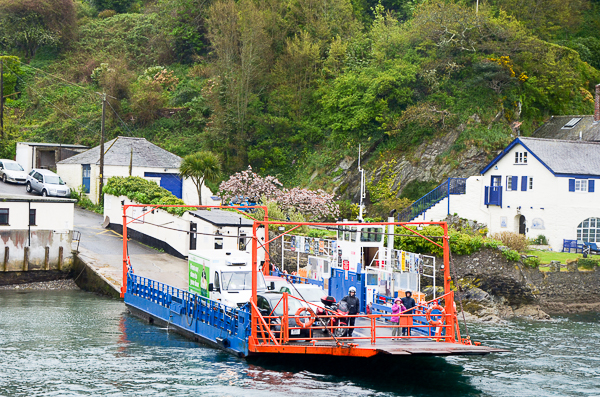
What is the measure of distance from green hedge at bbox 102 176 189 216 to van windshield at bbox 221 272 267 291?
52.5 feet

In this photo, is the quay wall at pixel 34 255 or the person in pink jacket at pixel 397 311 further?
the quay wall at pixel 34 255

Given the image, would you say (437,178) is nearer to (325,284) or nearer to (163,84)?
(325,284)

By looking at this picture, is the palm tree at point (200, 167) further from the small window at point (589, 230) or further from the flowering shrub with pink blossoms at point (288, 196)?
the small window at point (589, 230)

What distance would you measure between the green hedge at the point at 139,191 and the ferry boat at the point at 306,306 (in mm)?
10915

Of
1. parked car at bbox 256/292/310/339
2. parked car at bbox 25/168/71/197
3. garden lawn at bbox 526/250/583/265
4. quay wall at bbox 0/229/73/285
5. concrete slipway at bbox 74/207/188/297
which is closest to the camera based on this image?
parked car at bbox 256/292/310/339

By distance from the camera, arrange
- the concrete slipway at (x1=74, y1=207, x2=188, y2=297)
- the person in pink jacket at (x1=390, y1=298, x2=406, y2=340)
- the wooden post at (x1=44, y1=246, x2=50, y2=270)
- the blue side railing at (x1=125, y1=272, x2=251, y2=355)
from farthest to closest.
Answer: the wooden post at (x1=44, y1=246, x2=50, y2=270)
the concrete slipway at (x1=74, y1=207, x2=188, y2=297)
the blue side railing at (x1=125, y1=272, x2=251, y2=355)
the person in pink jacket at (x1=390, y1=298, x2=406, y2=340)

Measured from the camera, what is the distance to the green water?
20.1 m

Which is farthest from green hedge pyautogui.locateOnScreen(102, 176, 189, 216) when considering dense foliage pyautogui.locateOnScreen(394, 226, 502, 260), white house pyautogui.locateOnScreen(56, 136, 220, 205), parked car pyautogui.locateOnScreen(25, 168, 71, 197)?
dense foliage pyautogui.locateOnScreen(394, 226, 502, 260)

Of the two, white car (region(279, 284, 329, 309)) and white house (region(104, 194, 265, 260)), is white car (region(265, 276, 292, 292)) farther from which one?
white house (region(104, 194, 265, 260))

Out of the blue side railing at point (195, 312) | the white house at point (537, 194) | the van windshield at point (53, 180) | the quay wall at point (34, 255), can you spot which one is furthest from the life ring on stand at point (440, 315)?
the van windshield at point (53, 180)

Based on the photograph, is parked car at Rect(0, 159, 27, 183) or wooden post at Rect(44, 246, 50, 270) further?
parked car at Rect(0, 159, 27, 183)

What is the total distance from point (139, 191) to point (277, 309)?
81.1ft

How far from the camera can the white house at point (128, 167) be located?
53.0 m

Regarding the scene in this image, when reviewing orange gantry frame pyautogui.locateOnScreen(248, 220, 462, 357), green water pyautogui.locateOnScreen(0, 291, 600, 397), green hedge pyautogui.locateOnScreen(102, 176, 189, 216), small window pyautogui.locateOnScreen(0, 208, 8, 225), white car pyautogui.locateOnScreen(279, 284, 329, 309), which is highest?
green hedge pyautogui.locateOnScreen(102, 176, 189, 216)
